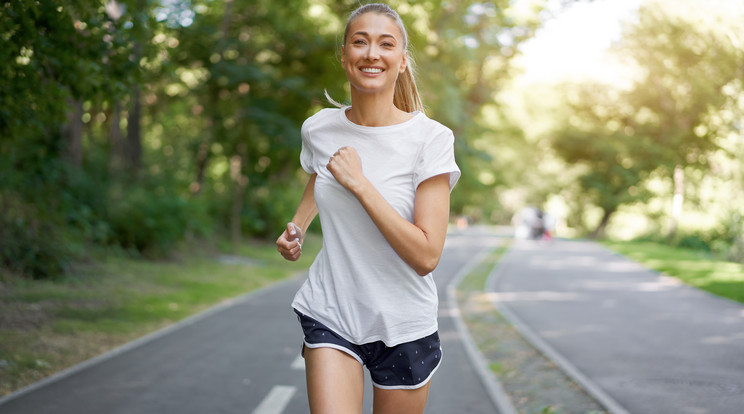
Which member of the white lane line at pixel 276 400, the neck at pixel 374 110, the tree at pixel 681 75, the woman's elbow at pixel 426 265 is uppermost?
the tree at pixel 681 75

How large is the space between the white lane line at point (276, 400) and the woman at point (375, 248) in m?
3.18

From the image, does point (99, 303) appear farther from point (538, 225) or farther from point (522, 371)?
point (538, 225)

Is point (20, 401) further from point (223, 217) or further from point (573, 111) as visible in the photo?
point (573, 111)

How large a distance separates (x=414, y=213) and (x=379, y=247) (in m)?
0.17

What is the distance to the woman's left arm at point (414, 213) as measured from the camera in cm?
216

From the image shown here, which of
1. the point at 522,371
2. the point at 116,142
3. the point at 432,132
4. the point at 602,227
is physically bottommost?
the point at 602,227

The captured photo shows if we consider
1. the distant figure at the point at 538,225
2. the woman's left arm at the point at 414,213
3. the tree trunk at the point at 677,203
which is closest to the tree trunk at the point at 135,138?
the woman's left arm at the point at 414,213

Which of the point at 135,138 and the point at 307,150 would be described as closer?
the point at 307,150

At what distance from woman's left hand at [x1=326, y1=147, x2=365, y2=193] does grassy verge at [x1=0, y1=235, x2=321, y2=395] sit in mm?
4566

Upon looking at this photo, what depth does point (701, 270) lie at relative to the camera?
56.6 feet

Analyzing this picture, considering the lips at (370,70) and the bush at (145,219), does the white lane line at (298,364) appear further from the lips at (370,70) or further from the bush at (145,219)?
the bush at (145,219)

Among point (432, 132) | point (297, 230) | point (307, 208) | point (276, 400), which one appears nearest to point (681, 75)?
point (276, 400)

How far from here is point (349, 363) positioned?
2371 millimetres

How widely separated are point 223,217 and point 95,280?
10.9 metres
